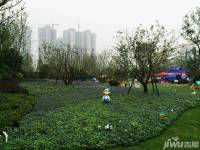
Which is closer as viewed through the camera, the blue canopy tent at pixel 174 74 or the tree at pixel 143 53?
the tree at pixel 143 53

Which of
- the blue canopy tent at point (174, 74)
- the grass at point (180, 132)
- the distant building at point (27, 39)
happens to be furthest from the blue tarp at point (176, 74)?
the grass at point (180, 132)

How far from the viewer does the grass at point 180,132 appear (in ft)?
21.9

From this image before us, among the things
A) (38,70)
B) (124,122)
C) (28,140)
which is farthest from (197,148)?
(38,70)

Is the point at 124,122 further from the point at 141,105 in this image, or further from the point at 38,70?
the point at 38,70

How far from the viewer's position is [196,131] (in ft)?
26.8

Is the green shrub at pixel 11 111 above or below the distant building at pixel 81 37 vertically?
below

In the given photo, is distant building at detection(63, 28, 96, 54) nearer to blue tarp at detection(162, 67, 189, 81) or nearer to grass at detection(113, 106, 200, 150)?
blue tarp at detection(162, 67, 189, 81)

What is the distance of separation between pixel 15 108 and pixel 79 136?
441 centimetres

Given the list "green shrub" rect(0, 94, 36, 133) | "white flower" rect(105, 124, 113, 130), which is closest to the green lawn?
"white flower" rect(105, 124, 113, 130)

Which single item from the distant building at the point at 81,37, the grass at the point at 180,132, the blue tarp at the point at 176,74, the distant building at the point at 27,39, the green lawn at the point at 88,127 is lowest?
the grass at the point at 180,132

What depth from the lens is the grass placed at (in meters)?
6.68

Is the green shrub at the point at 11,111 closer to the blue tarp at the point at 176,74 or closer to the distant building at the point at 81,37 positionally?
the blue tarp at the point at 176,74

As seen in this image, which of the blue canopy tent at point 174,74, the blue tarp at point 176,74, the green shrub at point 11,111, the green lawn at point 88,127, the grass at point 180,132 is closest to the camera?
the green lawn at point 88,127

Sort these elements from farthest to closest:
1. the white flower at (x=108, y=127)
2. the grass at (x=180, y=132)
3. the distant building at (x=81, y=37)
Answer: the distant building at (x=81, y=37) < the white flower at (x=108, y=127) < the grass at (x=180, y=132)
